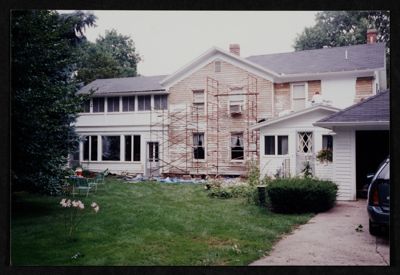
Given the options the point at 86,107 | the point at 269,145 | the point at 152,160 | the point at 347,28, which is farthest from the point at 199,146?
the point at 347,28

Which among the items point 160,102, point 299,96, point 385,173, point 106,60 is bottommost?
point 385,173

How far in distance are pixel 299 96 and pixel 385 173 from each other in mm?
4302

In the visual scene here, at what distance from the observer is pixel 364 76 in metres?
8.38

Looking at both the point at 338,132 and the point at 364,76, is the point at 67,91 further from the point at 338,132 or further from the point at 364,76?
the point at 364,76

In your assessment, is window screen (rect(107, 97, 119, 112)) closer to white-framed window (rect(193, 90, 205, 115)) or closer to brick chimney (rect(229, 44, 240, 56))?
white-framed window (rect(193, 90, 205, 115))

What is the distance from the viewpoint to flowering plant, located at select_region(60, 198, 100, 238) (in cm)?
584

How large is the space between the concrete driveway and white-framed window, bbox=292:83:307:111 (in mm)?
3199

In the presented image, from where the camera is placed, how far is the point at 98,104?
7961 mm

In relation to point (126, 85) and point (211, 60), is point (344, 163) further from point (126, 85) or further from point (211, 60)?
point (126, 85)

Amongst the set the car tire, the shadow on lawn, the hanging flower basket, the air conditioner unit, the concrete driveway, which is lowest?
the concrete driveway

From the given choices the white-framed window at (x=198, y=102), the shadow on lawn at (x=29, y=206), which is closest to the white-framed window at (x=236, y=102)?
the white-framed window at (x=198, y=102)

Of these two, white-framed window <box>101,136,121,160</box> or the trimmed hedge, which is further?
white-framed window <box>101,136,121,160</box>

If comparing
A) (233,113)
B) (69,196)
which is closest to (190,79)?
(233,113)

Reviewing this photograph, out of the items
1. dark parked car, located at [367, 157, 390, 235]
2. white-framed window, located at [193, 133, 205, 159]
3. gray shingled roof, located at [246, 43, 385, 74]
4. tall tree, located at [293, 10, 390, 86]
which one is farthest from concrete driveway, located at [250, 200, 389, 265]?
gray shingled roof, located at [246, 43, 385, 74]
